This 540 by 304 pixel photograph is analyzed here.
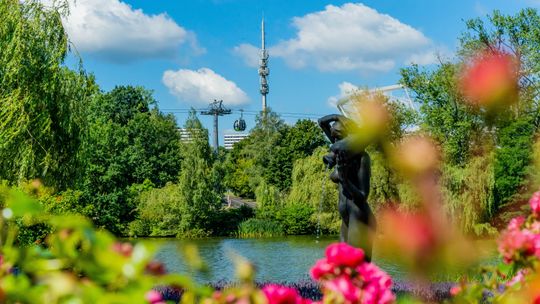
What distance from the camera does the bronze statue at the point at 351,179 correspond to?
6.82 meters

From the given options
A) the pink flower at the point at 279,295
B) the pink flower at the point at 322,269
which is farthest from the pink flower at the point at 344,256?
the pink flower at the point at 279,295

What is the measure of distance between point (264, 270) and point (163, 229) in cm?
1617

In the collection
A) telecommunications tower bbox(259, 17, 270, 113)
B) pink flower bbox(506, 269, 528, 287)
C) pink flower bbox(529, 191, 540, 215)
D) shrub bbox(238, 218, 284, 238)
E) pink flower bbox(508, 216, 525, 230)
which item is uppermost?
telecommunications tower bbox(259, 17, 270, 113)

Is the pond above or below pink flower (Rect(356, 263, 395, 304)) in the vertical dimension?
below

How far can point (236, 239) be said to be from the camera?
33.1 m

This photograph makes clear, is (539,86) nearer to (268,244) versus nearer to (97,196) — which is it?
(268,244)

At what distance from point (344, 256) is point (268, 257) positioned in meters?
22.1

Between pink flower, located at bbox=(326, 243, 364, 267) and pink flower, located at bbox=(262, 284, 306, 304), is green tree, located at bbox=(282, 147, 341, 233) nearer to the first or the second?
pink flower, located at bbox=(326, 243, 364, 267)

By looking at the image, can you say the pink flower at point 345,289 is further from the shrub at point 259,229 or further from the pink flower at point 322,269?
the shrub at point 259,229

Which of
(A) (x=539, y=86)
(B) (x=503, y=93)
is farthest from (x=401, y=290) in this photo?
(A) (x=539, y=86)

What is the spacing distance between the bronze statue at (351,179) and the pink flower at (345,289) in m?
5.29

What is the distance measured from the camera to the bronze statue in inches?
269

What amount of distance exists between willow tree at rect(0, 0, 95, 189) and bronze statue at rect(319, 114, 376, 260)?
7.91 meters

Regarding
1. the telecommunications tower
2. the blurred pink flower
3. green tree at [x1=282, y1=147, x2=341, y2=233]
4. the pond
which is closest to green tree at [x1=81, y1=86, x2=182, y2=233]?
the pond
